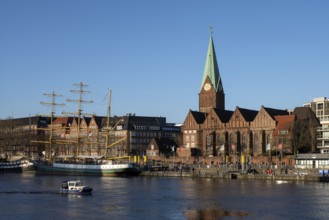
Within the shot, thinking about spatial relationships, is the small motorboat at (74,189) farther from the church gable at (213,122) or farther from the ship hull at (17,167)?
the church gable at (213,122)

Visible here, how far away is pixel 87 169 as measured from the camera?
497 feet

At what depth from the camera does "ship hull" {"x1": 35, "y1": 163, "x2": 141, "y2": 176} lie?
144 metres

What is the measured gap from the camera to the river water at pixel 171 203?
210 feet

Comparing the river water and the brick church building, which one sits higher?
the brick church building

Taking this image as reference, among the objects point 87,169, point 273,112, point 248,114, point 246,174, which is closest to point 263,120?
point 273,112

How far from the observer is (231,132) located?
173625 millimetres

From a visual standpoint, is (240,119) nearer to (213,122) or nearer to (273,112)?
(273,112)

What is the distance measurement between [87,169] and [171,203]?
7919 centimetres

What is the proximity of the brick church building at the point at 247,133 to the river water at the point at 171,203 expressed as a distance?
5560 centimetres

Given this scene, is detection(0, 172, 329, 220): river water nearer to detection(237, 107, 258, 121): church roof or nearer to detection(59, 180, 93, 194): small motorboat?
detection(59, 180, 93, 194): small motorboat

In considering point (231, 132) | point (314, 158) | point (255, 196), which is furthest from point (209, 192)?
point (231, 132)

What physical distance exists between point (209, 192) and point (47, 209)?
29.3 meters

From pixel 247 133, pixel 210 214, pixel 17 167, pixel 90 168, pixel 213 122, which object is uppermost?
pixel 213 122

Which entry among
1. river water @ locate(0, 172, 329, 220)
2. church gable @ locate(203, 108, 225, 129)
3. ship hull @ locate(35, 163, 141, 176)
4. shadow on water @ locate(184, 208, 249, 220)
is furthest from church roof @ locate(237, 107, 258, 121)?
shadow on water @ locate(184, 208, 249, 220)
